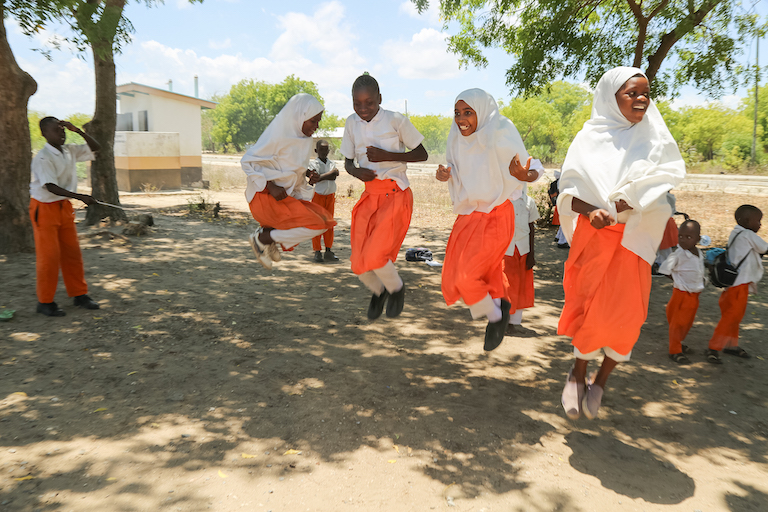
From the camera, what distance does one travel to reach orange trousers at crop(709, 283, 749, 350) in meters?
5.13

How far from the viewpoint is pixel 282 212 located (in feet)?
16.3

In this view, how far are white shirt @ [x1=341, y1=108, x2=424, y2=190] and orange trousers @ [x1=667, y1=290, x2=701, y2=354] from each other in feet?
9.66

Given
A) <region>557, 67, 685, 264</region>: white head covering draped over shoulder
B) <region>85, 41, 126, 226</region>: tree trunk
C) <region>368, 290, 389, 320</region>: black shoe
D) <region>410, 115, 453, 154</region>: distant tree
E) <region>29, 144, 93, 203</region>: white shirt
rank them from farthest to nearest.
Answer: <region>410, 115, 453, 154</region>: distant tree
<region>85, 41, 126, 226</region>: tree trunk
<region>29, 144, 93, 203</region>: white shirt
<region>368, 290, 389, 320</region>: black shoe
<region>557, 67, 685, 264</region>: white head covering draped over shoulder

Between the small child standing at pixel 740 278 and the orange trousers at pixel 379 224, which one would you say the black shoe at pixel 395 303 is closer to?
the orange trousers at pixel 379 224

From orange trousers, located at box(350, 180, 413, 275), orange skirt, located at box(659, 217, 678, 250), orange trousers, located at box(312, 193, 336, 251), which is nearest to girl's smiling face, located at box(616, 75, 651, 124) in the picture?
orange trousers, located at box(350, 180, 413, 275)

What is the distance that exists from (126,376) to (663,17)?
10.3 m

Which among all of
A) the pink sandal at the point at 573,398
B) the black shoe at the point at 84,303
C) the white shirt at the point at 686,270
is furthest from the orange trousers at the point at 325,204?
the pink sandal at the point at 573,398

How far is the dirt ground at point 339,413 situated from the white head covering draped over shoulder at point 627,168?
146cm

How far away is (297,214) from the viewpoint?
499 cm

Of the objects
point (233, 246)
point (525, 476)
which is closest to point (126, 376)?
point (525, 476)

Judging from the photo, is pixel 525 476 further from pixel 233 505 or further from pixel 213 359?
pixel 213 359

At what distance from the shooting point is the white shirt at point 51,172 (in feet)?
17.5

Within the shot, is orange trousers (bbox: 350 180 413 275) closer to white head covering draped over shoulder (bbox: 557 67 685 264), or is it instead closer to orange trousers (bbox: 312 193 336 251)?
white head covering draped over shoulder (bbox: 557 67 685 264)

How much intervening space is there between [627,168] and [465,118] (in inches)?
49.4
